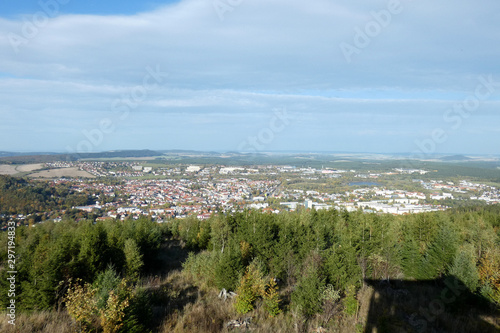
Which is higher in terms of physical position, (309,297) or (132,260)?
(309,297)

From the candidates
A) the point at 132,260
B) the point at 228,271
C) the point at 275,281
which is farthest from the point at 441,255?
the point at 132,260

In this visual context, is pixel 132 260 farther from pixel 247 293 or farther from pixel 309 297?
pixel 309 297

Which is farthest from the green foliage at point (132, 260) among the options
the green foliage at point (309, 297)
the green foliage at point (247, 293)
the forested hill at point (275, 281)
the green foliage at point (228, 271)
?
the green foliage at point (309, 297)

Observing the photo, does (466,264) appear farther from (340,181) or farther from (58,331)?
(340,181)

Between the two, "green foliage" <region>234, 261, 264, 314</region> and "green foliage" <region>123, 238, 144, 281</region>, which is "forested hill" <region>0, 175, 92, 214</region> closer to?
"green foliage" <region>123, 238, 144, 281</region>

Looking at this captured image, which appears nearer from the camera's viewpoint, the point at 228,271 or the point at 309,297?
the point at 309,297

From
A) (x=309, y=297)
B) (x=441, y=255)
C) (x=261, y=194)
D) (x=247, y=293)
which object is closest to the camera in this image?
(x=247, y=293)

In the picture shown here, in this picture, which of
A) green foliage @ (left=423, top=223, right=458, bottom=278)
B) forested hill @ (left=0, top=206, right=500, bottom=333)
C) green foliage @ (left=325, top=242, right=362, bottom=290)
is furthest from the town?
green foliage @ (left=325, top=242, right=362, bottom=290)

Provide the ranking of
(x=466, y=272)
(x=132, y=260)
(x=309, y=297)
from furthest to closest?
(x=132, y=260) → (x=466, y=272) → (x=309, y=297)

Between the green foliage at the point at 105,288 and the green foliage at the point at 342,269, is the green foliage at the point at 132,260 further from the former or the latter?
the green foliage at the point at 342,269
